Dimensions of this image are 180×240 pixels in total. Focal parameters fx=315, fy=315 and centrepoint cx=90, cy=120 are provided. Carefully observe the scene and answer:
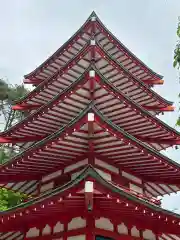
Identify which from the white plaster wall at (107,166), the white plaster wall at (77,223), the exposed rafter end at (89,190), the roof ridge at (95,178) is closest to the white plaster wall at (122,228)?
the white plaster wall at (77,223)

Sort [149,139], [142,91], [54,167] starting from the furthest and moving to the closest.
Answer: [142,91], [149,139], [54,167]

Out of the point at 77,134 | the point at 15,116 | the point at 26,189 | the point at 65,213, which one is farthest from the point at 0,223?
the point at 15,116

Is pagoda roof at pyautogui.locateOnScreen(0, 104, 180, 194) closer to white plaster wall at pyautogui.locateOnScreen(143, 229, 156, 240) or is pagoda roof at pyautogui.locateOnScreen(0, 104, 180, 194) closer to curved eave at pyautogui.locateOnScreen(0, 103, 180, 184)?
curved eave at pyautogui.locateOnScreen(0, 103, 180, 184)

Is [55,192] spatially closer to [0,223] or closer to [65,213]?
[65,213]

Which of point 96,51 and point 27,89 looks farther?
point 27,89

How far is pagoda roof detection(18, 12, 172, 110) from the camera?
14457 millimetres

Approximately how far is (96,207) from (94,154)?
2398mm

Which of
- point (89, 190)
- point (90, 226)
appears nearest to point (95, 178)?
point (89, 190)

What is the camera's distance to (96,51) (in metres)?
14.2

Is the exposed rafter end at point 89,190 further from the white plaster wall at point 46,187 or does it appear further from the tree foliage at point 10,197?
the tree foliage at point 10,197

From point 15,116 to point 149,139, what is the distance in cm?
2629

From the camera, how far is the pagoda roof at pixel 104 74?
14457mm

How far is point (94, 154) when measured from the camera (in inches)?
441

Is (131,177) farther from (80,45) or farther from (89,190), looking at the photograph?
(80,45)
